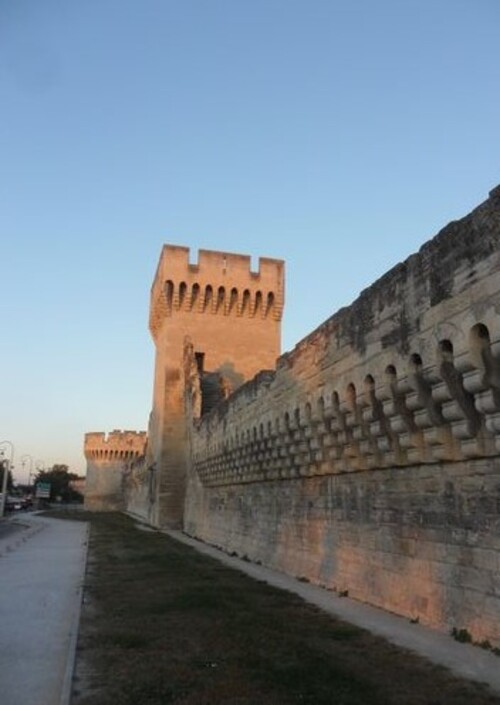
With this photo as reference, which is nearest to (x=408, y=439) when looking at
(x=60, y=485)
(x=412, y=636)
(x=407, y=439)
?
(x=407, y=439)

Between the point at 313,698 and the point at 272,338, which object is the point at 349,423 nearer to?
the point at 313,698

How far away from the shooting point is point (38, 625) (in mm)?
8898

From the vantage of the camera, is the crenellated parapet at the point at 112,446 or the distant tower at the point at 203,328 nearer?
the distant tower at the point at 203,328

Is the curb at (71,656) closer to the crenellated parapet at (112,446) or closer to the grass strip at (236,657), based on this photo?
the grass strip at (236,657)

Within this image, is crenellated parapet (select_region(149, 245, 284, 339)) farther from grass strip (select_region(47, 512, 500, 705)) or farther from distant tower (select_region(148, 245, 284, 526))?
grass strip (select_region(47, 512, 500, 705))

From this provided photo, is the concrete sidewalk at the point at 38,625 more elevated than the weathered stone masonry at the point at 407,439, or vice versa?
the weathered stone masonry at the point at 407,439

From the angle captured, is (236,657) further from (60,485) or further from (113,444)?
(60,485)

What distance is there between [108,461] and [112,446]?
1610 millimetres

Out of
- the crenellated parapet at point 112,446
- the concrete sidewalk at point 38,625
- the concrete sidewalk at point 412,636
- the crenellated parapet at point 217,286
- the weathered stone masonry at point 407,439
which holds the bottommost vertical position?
the concrete sidewalk at point 38,625

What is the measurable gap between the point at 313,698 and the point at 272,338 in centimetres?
3113

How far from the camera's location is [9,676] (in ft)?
21.0

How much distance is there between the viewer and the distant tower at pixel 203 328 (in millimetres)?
34250

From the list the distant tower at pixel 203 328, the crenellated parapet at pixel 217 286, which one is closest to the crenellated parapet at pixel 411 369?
the distant tower at pixel 203 328

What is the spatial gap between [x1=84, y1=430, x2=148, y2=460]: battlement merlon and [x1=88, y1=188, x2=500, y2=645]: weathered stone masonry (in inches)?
2013
